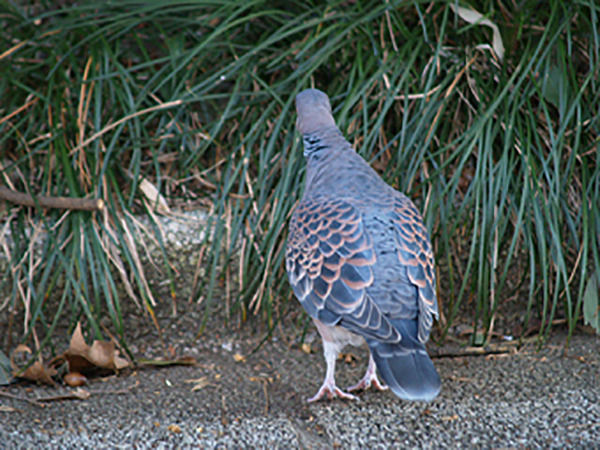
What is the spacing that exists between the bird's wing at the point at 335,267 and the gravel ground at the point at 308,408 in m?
0.41

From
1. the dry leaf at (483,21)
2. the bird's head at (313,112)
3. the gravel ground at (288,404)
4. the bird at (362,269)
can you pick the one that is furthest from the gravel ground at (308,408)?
the dry leaf at (483,21)

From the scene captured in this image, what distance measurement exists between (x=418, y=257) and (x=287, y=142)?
1126mm

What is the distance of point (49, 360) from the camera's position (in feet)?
11.0

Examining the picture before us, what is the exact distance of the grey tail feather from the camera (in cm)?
235

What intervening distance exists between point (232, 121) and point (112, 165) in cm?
68

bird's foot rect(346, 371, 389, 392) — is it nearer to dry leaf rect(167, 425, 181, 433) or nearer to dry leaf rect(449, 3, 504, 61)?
Answer: dry leaf rect(167, 425, 181, 433)

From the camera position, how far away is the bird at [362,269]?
98.0 inches

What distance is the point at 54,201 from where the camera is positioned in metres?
3.35

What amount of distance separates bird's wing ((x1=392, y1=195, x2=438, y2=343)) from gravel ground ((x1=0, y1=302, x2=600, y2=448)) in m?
0.39

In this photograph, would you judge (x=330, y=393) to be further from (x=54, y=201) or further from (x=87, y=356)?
(x=54, y=201)

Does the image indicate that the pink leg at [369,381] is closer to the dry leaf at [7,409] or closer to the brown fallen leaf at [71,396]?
the brown fallen leaf at [71,396]

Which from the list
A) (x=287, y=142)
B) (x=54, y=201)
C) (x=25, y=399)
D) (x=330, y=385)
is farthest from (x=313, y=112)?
(x=25, y=399)

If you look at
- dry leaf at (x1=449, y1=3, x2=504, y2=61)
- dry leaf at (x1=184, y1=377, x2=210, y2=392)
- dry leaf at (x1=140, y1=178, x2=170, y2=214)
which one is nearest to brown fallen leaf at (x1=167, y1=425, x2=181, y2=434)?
dry leaf at (x1=184, y1=377, x2=210, y2=392)

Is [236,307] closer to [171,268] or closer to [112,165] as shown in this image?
[171,268]
